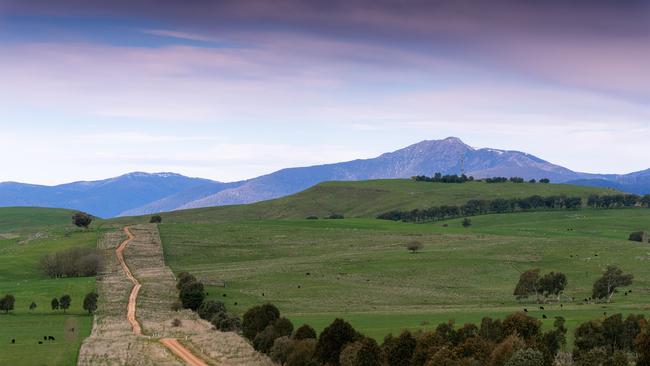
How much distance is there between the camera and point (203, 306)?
107 m

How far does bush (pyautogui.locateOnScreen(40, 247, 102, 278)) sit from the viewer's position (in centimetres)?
15125

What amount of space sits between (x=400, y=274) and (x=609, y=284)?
43577 mm

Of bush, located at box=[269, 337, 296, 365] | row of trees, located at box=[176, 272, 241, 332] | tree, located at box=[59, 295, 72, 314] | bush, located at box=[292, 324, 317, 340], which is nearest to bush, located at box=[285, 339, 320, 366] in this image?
bush, located at box=[269, 337, 296, 365]

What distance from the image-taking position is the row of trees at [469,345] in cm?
5912

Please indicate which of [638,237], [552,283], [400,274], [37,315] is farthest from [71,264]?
[638,237]

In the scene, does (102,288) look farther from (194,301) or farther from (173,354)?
(173,354)

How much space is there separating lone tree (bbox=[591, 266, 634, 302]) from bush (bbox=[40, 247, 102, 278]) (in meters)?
99.6

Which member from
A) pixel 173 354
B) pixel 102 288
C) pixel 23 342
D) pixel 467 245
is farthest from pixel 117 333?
pixel 467 245

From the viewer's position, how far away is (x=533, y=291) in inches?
4737

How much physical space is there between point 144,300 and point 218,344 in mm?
37896

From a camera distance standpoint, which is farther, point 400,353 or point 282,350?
point 282,350

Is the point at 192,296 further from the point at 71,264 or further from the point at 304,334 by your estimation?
the point at 71,264

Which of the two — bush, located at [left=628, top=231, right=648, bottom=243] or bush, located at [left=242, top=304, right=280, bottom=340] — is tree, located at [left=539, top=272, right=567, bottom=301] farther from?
bush, located at [left=628, top=231, right=648, bottom=243]

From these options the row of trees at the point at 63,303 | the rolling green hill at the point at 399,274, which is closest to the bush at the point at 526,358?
the rolling green hill at the point at 399,274
